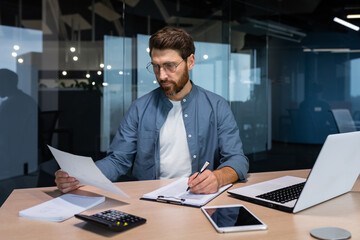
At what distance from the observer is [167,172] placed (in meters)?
1.99

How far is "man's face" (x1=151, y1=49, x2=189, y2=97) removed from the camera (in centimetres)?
193

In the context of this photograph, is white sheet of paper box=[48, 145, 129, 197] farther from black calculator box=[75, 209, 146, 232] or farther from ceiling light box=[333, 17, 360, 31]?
ceiling light box=[333, 17, 360, 31]

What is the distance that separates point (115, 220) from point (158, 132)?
3.20 ft

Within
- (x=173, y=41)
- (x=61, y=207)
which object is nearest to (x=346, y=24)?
(x=173, y=41)

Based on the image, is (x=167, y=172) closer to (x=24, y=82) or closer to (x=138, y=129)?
(x=138, y=129)

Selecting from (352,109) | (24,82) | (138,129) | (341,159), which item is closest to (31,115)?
(24,82)

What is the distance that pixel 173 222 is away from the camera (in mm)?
1090

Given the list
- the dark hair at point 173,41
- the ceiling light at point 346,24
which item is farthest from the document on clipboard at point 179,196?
the ceiling light at point 346,24

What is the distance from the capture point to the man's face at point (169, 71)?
1.93 m

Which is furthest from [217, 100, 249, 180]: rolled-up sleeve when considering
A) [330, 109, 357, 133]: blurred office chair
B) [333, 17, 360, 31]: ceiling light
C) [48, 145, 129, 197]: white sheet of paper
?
[333, 17, 360, 31]: ceiling light

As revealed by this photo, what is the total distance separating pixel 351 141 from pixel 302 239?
1.35 ft

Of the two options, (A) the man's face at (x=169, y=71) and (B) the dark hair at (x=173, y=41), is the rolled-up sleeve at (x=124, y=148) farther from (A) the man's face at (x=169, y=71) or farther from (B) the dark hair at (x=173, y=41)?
(B) the dark hair at (x=173, y=41)

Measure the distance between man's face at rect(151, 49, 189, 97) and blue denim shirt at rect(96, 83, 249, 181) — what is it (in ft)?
0.34

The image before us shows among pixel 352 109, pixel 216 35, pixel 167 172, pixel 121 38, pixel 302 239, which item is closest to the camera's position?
pixel 302 239
